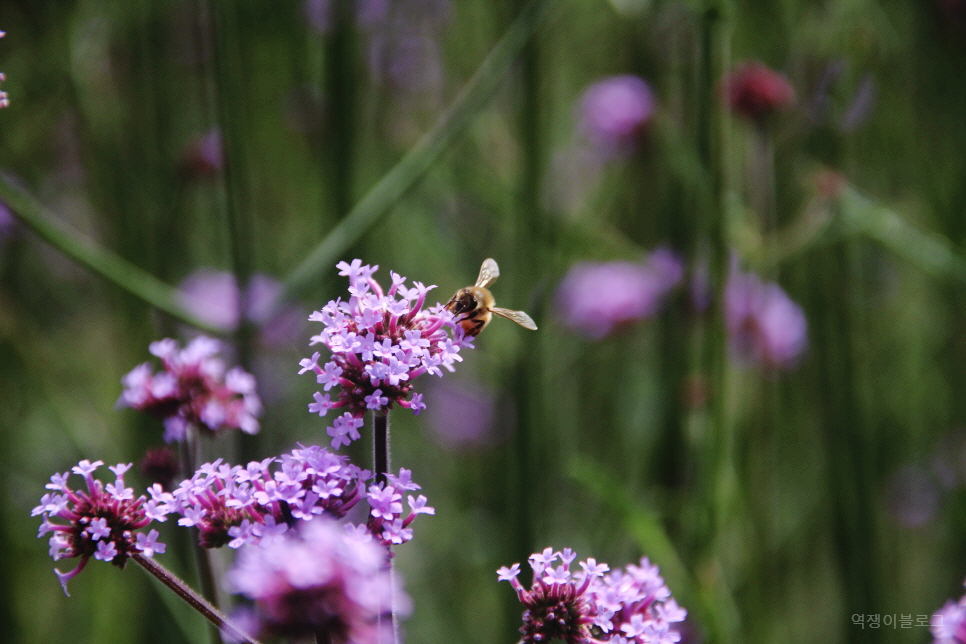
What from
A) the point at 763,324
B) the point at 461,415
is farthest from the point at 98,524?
the point at 461,415

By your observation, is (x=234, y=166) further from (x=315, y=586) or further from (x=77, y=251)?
(x=315, y=586)

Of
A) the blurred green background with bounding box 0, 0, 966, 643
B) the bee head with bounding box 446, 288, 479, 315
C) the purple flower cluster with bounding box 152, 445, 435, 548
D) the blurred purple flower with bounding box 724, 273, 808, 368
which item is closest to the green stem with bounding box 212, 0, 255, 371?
the blurred green background with bounding box 0, 0, 966, 643

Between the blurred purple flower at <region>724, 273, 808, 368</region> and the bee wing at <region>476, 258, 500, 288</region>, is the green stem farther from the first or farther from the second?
the blurred purple flower at <region>724, 273, 808, 368</region>

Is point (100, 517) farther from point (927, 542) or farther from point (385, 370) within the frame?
point (927, 542)

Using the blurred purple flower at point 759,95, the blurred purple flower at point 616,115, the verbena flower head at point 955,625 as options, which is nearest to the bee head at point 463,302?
the verbena flower head at point 955,625

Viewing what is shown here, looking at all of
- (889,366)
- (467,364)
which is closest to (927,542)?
(889,366)

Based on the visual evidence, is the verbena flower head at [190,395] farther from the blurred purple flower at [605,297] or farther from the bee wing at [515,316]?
the blurred purple flower at [605,297]

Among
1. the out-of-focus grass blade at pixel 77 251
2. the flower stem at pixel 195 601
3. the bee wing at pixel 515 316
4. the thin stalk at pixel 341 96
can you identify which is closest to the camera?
the flower stem at pixel 195 601
